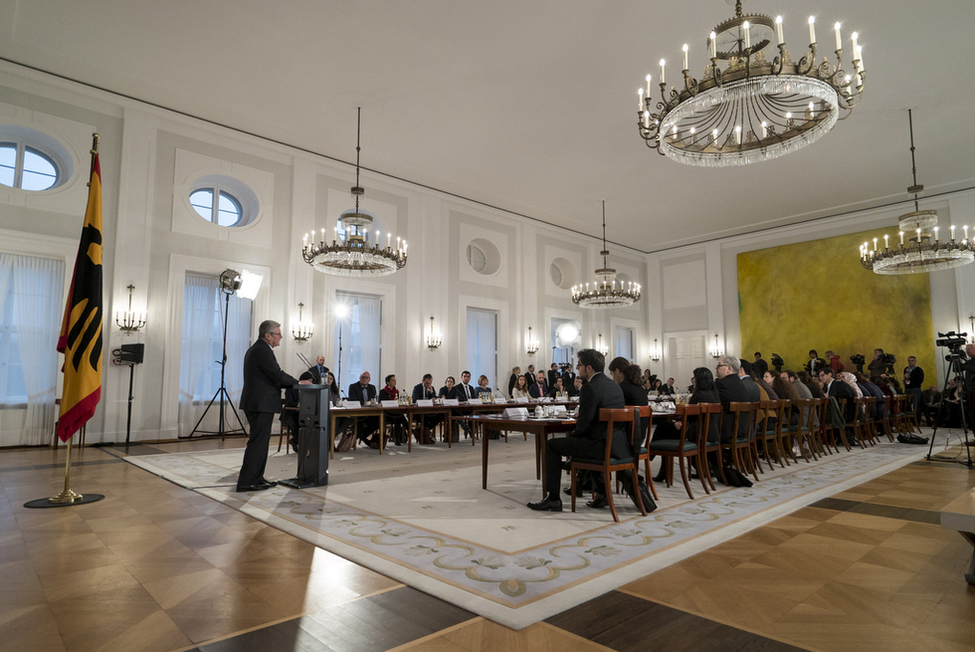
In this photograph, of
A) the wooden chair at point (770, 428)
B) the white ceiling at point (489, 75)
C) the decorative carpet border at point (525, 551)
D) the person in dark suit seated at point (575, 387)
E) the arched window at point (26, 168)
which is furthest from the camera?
the person in dark suit seated at point (575, 387)

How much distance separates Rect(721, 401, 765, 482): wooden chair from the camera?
5452 millimetres

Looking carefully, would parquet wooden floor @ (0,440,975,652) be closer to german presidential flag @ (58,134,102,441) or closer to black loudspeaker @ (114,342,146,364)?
german presidential flag @ (58,134,102,441)

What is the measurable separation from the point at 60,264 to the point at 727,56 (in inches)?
368

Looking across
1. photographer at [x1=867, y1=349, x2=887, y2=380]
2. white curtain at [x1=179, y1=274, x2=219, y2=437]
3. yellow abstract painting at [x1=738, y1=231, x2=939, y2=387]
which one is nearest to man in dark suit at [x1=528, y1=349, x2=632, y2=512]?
white curtain at [x1=179, y1=274, x2=219, y2=437]

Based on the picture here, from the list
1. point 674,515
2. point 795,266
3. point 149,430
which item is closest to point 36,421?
point 149,430

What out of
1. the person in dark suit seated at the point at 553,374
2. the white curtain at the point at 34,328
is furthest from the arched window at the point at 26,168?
the person in dark suit seated at the point at 553,374

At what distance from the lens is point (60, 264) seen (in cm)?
827

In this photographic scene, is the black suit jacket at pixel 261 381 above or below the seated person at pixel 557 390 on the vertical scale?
above

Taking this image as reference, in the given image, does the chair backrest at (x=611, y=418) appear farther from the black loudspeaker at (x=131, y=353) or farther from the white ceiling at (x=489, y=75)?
the black loudspeaker at (x=131, y=353)

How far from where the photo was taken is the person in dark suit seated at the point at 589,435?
422cm

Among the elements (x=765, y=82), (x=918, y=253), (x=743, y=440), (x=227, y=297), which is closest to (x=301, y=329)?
(x=227, y=297)

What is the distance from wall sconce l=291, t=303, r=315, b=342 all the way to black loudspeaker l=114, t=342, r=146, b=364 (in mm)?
2538

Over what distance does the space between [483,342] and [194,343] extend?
681 centimetres

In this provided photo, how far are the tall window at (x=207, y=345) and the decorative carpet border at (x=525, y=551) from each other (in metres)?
4.42
